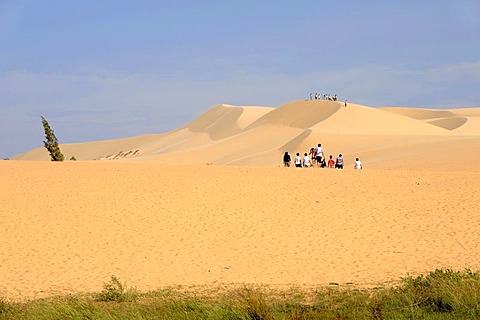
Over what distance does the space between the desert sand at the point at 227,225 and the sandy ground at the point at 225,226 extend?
0.13 feet

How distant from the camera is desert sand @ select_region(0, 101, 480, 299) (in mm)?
16125

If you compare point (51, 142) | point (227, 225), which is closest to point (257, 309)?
point (227, 225)

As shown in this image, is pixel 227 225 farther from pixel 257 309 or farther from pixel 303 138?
pixel 303 138

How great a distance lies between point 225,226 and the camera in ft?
72.9

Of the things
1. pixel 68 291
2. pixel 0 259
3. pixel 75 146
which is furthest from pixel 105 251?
pixel 75 146

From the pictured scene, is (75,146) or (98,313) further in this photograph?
(75,146)

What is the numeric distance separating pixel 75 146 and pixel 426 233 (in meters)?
119

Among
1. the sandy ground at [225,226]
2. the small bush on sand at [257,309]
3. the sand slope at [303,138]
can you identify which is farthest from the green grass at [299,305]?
the sand slope at [303,138]

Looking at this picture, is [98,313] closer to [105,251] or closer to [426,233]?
[105,251]

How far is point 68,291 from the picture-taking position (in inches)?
556

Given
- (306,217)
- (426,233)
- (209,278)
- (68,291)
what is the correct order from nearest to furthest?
(68,291) → (209,278) → (426,233) → (306,217)

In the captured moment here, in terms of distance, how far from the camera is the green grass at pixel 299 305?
971 cm

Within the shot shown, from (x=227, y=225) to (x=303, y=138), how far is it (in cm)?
4265

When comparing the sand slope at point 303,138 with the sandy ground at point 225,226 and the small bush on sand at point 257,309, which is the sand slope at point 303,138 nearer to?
the sandy ground at point 225,226
